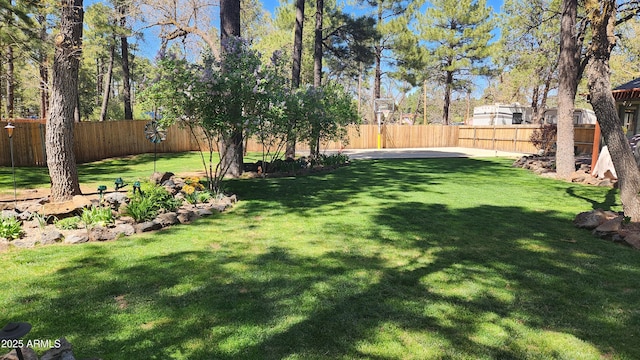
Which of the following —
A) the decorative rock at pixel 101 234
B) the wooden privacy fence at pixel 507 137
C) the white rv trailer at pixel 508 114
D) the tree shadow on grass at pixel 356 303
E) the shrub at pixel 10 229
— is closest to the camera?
the tree shadow on grass at pixel 356 303

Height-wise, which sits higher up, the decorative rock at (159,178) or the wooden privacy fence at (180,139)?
the wooden privacy fence at (180,139)

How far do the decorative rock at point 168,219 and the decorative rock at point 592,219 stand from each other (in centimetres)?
536

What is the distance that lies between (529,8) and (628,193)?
1734 centimetres

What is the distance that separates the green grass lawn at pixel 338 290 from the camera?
234 cm

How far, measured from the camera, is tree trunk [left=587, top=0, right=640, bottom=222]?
16.1 ft

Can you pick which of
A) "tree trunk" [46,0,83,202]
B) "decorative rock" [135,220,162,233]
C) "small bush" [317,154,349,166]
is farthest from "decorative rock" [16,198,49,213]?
"small bush" [317,154,349,166]

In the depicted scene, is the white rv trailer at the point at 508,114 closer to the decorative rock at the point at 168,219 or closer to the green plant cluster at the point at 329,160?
the green plant cluster at the point at 329,160

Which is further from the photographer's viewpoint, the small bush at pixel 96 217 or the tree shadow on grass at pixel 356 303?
the small bush at pixel 96 217

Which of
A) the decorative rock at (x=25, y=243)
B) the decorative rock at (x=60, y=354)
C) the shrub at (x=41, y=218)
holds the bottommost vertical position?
the decorative rock at (x=60, y=354)

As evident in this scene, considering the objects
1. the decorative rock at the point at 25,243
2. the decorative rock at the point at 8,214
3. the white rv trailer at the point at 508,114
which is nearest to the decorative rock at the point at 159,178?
the decorative rock at the point at 8,214

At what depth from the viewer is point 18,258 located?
3.67 meters

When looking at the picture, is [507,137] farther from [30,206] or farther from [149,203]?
[30,206]

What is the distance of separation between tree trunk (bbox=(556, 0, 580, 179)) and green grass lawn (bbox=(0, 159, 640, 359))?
16.9ft

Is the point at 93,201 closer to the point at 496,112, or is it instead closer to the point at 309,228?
the point at 309,228
